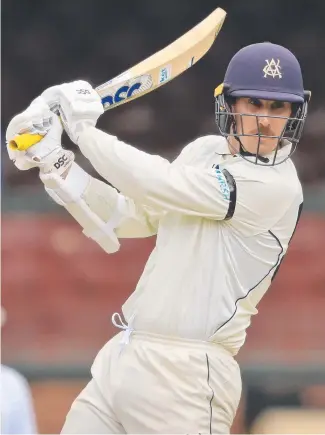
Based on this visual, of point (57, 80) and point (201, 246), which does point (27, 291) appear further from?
point (201, 246)

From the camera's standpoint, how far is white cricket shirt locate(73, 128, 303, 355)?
226 centimetres

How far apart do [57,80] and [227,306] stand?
13.4 ft

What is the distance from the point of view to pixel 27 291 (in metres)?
5.61

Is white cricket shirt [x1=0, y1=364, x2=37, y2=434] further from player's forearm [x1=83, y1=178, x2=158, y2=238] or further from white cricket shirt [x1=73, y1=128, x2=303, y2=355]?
player's forearm [x1=83, y1=178, x2=158, y2=238]

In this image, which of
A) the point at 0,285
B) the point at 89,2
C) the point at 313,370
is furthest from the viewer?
A: the point at 89,2

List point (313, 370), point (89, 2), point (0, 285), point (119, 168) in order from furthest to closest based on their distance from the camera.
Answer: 1. point (89, 2)
2. point (0, 285)
3. point (313, 370)
4. point (119, 168)

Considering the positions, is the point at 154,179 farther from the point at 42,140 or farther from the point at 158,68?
the point at 158,68

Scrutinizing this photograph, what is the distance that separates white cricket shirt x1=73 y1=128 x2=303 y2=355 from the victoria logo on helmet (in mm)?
159

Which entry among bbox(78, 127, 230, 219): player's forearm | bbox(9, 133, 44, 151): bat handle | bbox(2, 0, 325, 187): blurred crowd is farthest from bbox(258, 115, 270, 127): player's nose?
bbox(2, 0, 325, 187): blurred crowd

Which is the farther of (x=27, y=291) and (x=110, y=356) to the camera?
(x=27, y=291)

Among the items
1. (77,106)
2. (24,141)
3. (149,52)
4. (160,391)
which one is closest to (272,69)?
(77,106)

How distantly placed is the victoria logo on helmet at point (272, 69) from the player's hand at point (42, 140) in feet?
1.47

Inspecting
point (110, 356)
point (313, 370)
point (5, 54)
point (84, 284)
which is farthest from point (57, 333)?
point (110, 356)

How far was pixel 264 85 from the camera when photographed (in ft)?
7.68
